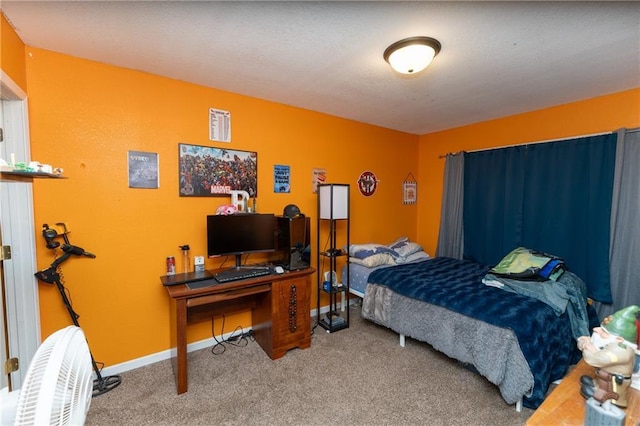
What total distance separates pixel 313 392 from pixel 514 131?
3.51 m

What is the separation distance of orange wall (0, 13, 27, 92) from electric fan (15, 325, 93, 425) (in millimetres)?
1760

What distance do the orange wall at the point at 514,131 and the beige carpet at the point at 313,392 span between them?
2250 mm

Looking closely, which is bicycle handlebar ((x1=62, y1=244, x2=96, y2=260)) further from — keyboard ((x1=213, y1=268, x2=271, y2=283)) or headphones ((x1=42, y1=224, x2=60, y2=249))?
keyboard ((x1=213, y1=268, x2=271, y2=283))

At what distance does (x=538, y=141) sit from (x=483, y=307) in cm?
220

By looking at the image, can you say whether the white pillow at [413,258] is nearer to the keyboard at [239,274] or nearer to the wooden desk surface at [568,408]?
the keyboard at [239,274]

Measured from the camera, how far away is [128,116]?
224 cm

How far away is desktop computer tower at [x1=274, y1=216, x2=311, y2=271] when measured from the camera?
2.65 metres

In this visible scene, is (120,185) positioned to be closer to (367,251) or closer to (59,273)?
(59,273)

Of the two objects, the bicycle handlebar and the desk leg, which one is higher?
the bicycle handlebar

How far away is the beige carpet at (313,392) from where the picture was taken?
181 centimetres

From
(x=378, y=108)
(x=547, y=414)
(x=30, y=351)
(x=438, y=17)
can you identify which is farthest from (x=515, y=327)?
(x=30, y=351)

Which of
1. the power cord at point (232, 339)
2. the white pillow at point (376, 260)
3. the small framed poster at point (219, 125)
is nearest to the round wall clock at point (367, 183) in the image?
the white pillow at point (376, 260)

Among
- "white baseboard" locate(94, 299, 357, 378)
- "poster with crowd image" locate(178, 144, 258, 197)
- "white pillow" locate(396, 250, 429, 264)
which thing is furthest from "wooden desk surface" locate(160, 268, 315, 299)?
"white pillow" locate(396, 250, 429, 264)

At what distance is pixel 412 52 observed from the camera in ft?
5.94
